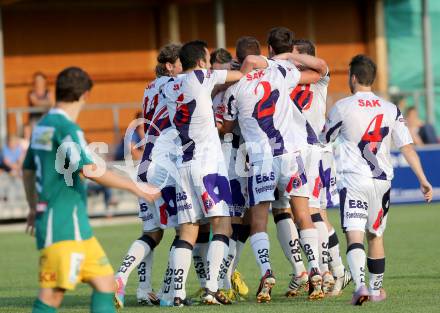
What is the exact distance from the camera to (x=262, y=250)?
10469 millimetres

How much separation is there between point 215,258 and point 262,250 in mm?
469

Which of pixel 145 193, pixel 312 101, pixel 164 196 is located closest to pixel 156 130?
pixel 164 196

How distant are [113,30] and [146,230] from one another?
1579 cm

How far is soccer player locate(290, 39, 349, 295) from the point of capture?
1088 centimetres

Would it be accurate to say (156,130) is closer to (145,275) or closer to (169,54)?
(169,54)

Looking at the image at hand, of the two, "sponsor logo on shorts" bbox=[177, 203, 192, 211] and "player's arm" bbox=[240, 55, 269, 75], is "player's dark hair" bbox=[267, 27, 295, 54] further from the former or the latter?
"sponsor logo on shorts" bbox=[177, 203, 192, 211]

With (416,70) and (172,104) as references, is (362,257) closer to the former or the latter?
(172,104)

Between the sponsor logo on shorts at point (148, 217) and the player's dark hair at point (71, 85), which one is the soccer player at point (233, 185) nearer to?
the sponsor logo on shorts at point (148, 217)

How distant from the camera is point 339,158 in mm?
10344

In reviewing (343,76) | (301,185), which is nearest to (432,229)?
(301,185)

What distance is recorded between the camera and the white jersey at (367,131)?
1012 cm

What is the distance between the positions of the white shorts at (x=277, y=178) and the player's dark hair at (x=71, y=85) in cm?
291

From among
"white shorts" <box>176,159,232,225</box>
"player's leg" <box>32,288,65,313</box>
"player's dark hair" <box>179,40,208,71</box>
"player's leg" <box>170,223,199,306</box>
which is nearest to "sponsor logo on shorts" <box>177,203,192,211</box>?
"white shorts" <box>176,159,232,225</box>

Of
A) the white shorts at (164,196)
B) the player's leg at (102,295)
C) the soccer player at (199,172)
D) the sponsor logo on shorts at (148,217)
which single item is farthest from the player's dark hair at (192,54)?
the player's leg at (102,295)
